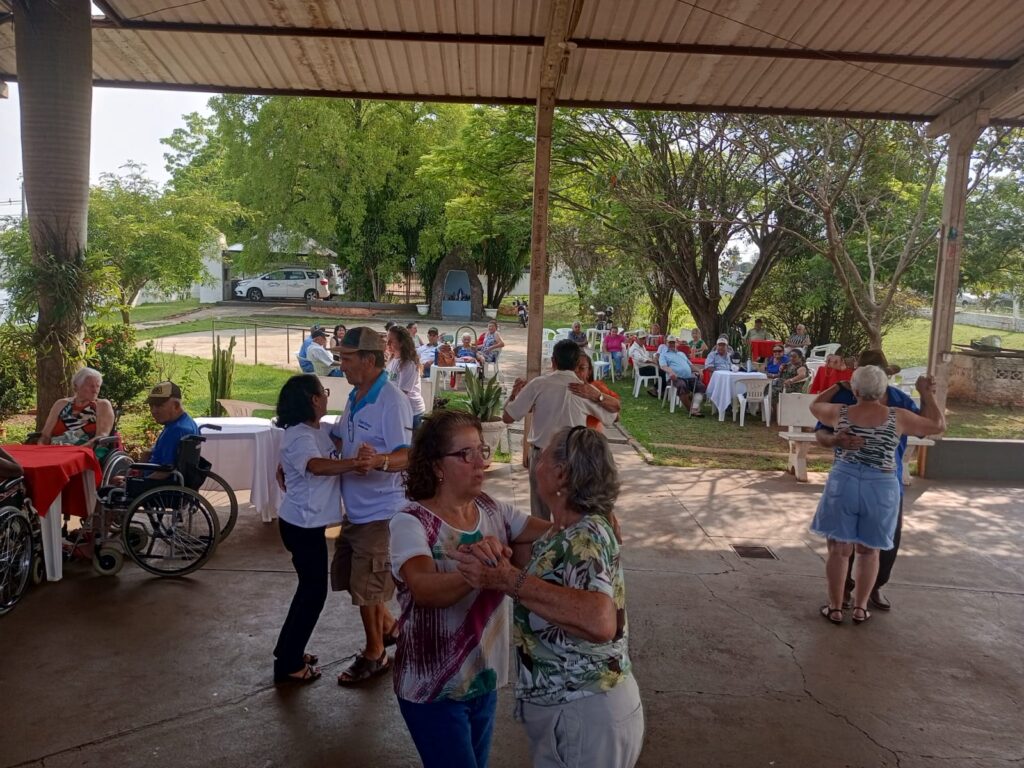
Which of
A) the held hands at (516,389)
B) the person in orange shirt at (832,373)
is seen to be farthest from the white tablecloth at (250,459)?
the person in orange shirt at (832,373)

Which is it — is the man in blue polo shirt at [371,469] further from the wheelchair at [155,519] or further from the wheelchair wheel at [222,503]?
the wheelchair wheel at [222,503]

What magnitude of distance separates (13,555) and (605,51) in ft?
19.9

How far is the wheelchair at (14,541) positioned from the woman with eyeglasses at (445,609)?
10.6 ft

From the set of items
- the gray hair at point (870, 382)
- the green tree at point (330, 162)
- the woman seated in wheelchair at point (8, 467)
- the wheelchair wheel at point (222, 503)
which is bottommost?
the wheelchair wheel at point (222, 503)

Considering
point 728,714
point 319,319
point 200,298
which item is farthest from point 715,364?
point 200,298

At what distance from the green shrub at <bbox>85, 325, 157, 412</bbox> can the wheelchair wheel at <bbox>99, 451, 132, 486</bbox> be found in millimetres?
3612

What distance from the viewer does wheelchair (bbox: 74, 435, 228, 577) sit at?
506 centimetres

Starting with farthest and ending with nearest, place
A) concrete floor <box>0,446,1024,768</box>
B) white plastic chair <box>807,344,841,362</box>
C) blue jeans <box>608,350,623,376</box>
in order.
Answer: blue jeans <box>608,350,623,376</box>, white plastic chair <box>807,344,841,362</box>, concrete floor <box>0,446,1024,768</box>

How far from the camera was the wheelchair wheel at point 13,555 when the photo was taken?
14.5ft

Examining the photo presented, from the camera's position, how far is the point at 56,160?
21.7 feet

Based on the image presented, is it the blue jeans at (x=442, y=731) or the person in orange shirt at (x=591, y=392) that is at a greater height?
the person in orange shirt at (x=591, y=392)

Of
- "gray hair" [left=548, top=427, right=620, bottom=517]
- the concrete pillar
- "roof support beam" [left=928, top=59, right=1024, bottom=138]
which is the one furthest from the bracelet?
the concrete pillar

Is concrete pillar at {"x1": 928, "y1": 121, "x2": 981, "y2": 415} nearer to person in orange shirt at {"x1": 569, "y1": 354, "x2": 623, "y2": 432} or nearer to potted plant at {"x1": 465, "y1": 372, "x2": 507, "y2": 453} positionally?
potted plant at {"x1": 465, "y1": 372, "x2": 507, "y2": 453}

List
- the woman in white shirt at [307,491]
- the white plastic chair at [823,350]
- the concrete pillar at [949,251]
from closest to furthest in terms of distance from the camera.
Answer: the woman in white shirt at [307,491], the concrete pillar at [949,251], the white plastic chair at [823,350]
